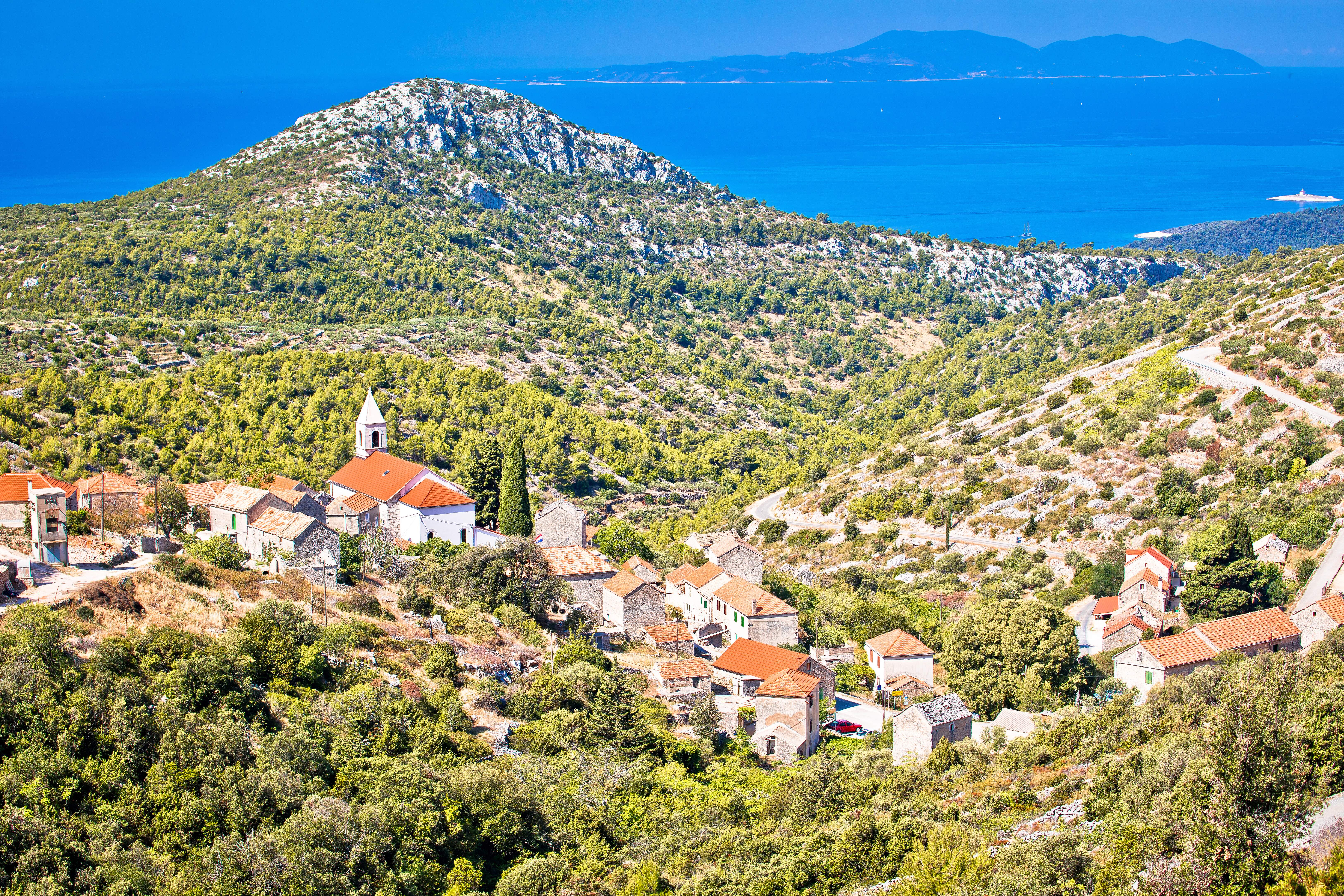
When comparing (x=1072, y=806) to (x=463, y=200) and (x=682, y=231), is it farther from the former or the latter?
(x=682, y=231)

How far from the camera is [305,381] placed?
6675cm

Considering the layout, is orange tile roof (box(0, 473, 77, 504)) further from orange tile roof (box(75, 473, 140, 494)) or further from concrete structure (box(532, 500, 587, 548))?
concrete structure (box(532, 500, 587, 548))

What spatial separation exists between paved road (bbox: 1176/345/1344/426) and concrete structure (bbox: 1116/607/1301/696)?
20026 mm

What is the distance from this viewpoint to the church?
3938 cm

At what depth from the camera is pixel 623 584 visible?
120 ft

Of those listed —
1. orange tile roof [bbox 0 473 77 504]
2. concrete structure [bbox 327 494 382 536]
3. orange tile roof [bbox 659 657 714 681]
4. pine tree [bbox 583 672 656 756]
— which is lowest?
pine tree [bbox 583 672 656 756]

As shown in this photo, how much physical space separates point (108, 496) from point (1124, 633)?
96.4ft

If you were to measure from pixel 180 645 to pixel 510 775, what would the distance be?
23.8 ft

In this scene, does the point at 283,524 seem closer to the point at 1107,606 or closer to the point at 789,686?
the point at 789,686

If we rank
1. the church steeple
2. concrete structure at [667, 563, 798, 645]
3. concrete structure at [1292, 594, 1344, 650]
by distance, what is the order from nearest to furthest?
concrete structure at [1292, 594, 1344, 650]
concrete structure at [667, 563, 798, 645]
the church steeple

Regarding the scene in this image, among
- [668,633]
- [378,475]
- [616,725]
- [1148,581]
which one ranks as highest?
[378,475]

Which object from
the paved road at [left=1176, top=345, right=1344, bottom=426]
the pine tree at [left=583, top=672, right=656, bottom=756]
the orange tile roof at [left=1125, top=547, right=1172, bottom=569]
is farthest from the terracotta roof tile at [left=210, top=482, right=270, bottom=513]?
the paved road at [left=1176, top=345, right=1344, bottom=426]

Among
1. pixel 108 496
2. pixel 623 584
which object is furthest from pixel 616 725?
pixel 108 496

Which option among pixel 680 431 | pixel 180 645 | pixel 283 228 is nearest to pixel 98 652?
pixel 180 645
